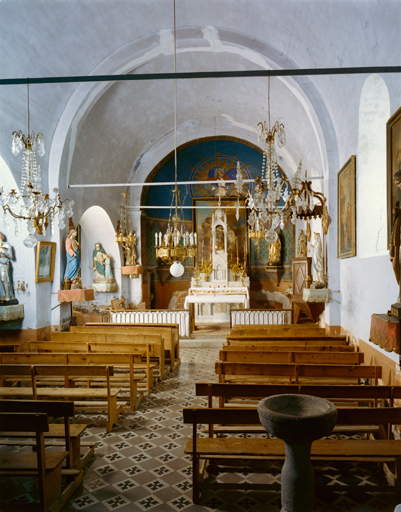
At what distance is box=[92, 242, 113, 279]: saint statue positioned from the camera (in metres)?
13.7

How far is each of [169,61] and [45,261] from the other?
6.07m

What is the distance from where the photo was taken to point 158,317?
11.6 meters

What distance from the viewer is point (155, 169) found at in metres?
15.5

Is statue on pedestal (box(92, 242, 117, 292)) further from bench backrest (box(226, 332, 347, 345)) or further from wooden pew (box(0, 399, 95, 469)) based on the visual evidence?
wooden pew (box(0, 399, 95, 469))

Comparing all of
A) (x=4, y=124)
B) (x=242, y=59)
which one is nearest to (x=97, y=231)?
(x=4, y=124)

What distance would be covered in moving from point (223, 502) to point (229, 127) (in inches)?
536

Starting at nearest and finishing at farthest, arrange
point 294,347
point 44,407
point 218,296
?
point 44,407, point 294,347, point 218,296

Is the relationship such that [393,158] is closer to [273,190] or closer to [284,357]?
[273,190]

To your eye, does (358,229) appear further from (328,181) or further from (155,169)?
(155,169)

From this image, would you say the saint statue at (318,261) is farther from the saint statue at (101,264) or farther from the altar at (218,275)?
the saint statue at (101,264)

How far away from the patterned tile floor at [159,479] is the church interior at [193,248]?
2 cm

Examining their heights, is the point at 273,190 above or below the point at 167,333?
above

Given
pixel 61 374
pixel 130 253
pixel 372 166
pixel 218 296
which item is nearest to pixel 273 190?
pixel 372 166

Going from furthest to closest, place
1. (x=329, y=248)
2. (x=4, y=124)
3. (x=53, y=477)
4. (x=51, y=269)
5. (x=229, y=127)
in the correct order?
1. (x=229, y=127)
2. (x=51, y=269)
3. (x=329, y=248)
4. (x=4, y=124)
5. (x=53, y=477)
